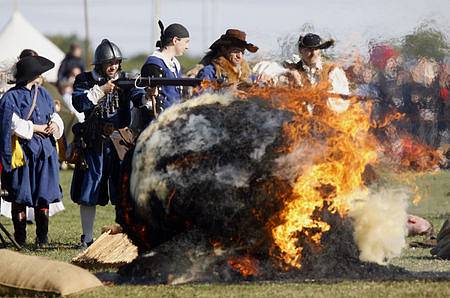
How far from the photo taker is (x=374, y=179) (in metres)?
8.62

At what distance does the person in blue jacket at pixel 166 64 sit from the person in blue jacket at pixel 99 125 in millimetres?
247

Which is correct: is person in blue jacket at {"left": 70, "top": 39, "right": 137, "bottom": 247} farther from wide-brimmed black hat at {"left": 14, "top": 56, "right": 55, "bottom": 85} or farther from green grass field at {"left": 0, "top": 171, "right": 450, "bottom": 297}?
green grass field at {"left": 0, "top": 171, "right": 450, "bottom": 297}

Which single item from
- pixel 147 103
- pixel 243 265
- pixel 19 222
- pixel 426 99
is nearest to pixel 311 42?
pixel 426 99

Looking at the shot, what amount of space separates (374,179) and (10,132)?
448 cm

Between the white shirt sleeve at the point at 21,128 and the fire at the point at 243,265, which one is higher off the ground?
the white shirt sleeve at the point at 21,128

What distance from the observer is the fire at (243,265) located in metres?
8.23

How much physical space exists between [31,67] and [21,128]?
62 cm

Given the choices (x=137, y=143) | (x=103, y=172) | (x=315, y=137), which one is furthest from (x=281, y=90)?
(x=103, y=172)

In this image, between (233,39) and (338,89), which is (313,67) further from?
(338,89)

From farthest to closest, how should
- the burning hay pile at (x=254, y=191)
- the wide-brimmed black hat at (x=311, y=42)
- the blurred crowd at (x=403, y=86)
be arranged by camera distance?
the wide-brimmed black hat at (x=311, y=42)
the blurred crowd at (x=403, y=86)
the burning hay pile at (x=254, y=191)

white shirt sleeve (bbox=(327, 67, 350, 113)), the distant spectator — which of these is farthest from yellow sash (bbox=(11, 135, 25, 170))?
the distant spectator

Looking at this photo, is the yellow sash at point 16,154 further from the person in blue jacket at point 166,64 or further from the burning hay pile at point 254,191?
the burning hay pile at point 254,191

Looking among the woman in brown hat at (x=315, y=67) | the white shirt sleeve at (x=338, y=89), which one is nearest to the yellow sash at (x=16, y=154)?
the woman in brown hat at (x=315, y=67)

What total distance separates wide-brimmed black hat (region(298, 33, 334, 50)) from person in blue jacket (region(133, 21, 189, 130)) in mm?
1309
